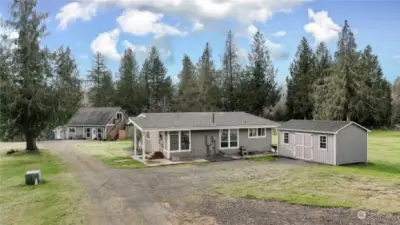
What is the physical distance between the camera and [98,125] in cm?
4384

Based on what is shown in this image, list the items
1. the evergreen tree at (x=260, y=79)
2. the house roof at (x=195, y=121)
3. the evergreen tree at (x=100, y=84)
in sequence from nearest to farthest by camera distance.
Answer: the house roof at (x=195, y=121) < the evergreen tree at (x=260, y=79) < the evergreen tree at (x=100, y=84)

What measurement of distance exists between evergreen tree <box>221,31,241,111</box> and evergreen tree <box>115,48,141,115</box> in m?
14.4

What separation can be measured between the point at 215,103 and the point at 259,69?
29.7ft

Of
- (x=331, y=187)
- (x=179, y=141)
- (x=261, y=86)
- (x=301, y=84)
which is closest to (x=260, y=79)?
(x=261, y=86)

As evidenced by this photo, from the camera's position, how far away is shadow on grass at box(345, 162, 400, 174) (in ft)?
58.2

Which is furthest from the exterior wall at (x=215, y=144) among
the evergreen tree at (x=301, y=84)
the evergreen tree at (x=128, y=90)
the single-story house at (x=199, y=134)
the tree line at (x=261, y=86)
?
the evergreen tree at (x=128, y=90)

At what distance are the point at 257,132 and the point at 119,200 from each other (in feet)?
49.4

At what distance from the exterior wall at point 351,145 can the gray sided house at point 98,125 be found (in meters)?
29.9

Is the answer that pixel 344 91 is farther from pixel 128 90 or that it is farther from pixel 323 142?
pixel 128 90

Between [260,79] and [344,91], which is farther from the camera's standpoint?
[260,79]

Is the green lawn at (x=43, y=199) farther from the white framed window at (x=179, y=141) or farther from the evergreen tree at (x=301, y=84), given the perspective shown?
the evergreen tree at (x=301, y=84)

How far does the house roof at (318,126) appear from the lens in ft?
64.4

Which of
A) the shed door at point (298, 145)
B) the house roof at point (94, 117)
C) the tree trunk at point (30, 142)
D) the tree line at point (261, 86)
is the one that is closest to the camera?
the shed door at point (298, 145)

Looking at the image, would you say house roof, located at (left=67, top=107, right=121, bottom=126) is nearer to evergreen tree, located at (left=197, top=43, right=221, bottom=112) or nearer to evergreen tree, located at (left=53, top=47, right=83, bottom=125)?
evergreen tree, located at (left=197, top=43, right=221, bottom=112)
